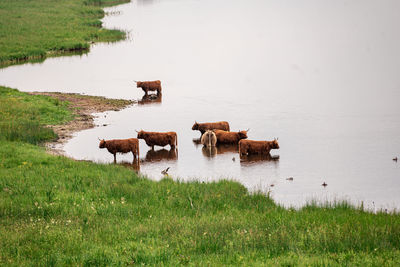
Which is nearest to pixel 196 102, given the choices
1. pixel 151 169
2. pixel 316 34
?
pixel 151 169

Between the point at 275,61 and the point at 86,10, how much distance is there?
39.1m

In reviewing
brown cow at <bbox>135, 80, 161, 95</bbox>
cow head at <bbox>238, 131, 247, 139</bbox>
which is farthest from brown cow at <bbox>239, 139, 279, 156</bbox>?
brown cow at <bbox>135, 80, 161, 95</bbox>

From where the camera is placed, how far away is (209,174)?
2177cm

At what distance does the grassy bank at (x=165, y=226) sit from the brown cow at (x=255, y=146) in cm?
678

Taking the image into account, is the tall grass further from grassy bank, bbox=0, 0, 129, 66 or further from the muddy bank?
grassy bank, bbox=0, 0, 129, 66

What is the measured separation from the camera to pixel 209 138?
85.2ft

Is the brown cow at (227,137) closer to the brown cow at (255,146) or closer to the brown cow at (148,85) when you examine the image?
the brown cow at (255,146)

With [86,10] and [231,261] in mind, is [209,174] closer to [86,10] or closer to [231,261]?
[231,261]

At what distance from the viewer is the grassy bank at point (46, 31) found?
54.3 metres

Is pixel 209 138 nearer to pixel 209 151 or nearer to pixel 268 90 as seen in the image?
pixel 209 151

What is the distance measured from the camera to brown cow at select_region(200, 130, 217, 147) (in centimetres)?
2600

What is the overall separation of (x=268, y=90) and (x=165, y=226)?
28394 mm

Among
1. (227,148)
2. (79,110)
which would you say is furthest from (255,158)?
(79,110)

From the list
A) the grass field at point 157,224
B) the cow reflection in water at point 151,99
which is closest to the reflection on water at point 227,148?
the grass field at point 157,224
